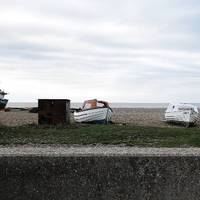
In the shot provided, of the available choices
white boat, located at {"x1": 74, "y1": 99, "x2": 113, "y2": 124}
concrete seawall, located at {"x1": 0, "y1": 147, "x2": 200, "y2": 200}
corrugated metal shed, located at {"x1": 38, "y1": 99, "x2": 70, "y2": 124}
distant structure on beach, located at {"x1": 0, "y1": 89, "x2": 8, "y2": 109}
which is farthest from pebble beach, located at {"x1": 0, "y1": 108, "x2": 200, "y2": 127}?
concrete seawall, located at {"x1": 0, "y1": 147, "x2": 200, "y2": 200}

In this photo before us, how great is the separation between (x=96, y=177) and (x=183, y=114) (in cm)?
3219

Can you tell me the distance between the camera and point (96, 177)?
14.1ft

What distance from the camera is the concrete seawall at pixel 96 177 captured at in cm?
429

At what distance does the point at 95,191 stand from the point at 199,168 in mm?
865

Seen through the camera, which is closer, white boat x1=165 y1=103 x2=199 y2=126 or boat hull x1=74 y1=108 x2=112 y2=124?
boat hull x1=74 y1=108 x2=112 y2=124

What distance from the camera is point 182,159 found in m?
4.39

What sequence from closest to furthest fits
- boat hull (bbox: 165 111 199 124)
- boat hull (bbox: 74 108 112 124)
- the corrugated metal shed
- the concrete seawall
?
the concrete seawall → the corrugated metal shed → boat hull (bbox: 74 108 112 124) → boat hull (bbox: 165 111 199 124)

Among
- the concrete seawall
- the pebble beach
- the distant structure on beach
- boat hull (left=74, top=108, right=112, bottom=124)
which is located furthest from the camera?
the distant structure on beach

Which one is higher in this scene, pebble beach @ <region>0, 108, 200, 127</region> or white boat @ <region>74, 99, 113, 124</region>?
white boat @ <region>74, 99, 113, 124</region>

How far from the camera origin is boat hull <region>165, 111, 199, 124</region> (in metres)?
35.4

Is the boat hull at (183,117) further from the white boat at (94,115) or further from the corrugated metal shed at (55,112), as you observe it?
the corrugated metal shed at (55,112)

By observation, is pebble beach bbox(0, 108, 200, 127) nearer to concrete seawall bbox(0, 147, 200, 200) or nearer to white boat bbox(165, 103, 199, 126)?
white boat bbox(165, 103, 199, 126)

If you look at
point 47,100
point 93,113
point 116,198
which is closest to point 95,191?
point 116,198

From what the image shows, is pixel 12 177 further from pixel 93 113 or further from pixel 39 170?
pixel 93 113
